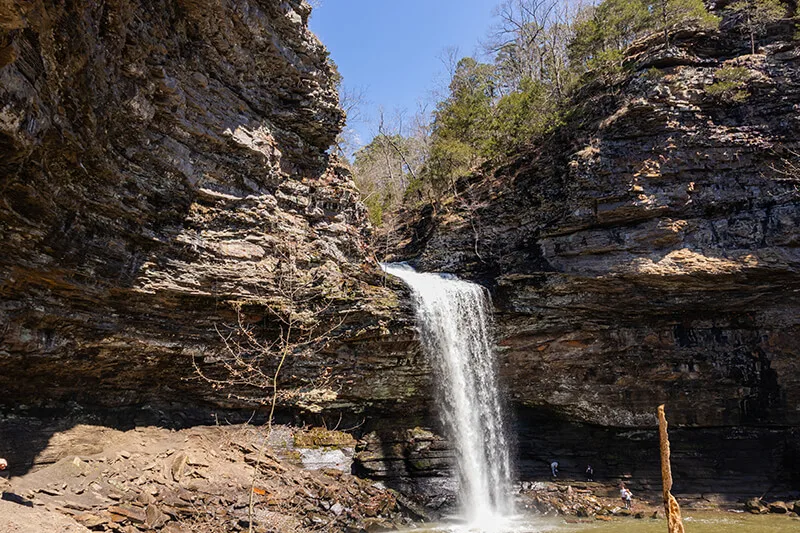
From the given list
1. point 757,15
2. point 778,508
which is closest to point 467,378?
point 778,508

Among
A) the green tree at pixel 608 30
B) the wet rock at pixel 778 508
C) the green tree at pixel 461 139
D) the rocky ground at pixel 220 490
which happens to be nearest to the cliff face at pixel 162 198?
the rocky ground at pixel 220 490

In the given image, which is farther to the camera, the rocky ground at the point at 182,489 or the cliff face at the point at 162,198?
the rocky ground at the point at 182,489

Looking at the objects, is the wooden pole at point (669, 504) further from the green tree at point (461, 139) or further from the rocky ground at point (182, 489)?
the green tree at point (461, 139)

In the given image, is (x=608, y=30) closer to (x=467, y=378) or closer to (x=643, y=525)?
(x=467, y=378)

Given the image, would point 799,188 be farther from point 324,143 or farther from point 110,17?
point 110,17

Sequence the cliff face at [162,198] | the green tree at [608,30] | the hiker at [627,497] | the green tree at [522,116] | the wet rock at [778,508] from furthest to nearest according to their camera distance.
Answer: the green tree at [522,116], the green tree at [608,30], the hiker at [627,497], the wet rock at [778,508], the cliff face at [162,198]

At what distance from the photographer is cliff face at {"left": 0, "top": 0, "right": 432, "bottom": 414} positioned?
7.98 metres

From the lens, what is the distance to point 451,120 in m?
22.5

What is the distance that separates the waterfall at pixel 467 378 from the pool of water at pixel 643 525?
5.58 ft

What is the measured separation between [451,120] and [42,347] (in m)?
18.0

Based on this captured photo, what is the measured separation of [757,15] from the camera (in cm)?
1603

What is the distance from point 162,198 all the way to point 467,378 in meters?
10.7

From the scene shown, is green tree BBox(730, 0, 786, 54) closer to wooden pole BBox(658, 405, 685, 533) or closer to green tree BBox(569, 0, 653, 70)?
green tree BBox(569, 0, 653, 70)

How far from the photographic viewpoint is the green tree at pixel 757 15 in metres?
→ 15.9
